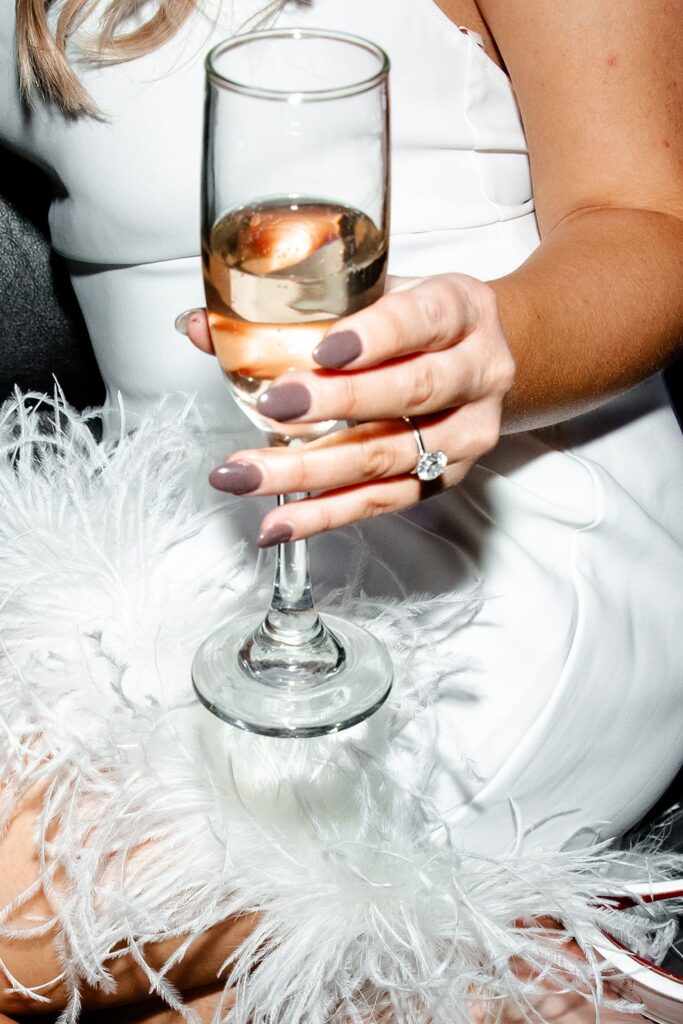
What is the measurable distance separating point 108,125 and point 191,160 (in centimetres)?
8

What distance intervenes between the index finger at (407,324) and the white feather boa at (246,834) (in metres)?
0.31

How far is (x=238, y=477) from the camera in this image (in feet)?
1.87

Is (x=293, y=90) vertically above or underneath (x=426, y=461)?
above

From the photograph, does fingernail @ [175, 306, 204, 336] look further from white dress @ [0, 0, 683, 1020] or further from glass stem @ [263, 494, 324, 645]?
white dress @ [0, 0, 683, 1020]

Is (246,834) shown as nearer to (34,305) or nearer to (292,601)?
(292,601)

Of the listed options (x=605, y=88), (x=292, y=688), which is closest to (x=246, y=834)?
(x=292, y=688)

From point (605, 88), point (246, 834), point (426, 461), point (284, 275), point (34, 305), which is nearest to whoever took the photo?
point (284, 275)

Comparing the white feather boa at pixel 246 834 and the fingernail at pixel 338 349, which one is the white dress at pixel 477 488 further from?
the fingernail at pixel 338 349

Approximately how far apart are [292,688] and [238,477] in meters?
0.17

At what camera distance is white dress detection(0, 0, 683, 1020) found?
2.92 feet

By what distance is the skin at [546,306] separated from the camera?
576 mm

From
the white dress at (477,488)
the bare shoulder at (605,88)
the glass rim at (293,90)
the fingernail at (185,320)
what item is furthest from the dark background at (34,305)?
the glass rim at (293,90)

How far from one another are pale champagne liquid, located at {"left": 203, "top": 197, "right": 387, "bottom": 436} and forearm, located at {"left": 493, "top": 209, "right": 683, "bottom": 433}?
23 cm

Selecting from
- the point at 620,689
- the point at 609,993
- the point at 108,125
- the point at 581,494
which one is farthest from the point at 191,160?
the point at 609,993
